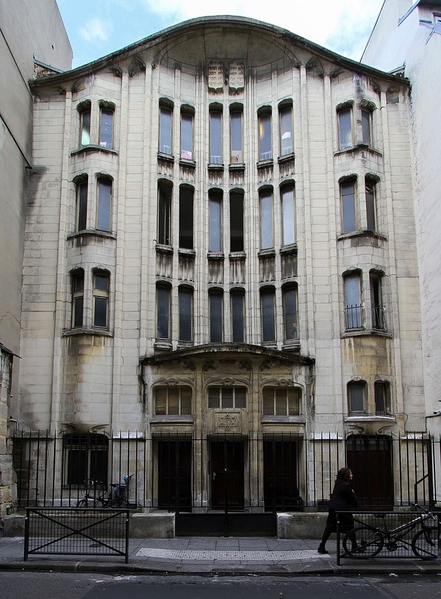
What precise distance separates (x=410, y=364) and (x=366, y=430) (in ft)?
9.33

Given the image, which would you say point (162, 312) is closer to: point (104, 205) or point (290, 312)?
point (104, 205)

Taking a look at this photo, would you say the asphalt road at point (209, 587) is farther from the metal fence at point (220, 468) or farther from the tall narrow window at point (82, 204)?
the tall narrow window at point (82, 204)

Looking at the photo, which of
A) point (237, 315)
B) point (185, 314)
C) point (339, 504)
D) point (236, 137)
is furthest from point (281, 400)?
point (236, 137)

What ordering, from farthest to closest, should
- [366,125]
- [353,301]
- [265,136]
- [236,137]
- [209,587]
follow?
[236,137] → [265,136] → [366,125] → [353,301] → [209,587]

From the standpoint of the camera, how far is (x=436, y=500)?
20.2 m

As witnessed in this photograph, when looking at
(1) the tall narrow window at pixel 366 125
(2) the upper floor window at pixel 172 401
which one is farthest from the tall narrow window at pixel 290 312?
(1) the tall narrow window at pixel 366 125

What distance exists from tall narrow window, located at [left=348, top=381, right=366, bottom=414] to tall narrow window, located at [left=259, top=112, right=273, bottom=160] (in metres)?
9.29

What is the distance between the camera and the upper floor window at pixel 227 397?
22016 millimetres

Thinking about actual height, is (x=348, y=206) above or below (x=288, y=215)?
above

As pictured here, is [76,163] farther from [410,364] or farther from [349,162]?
[410,364]

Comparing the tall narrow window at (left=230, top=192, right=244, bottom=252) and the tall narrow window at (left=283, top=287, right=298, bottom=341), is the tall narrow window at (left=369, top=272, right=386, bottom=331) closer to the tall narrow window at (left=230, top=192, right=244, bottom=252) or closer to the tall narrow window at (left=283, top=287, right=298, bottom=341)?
the tall narrow window at (left=283, top=287, right=298, bottom=341)

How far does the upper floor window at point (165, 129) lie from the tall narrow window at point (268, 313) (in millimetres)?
6625

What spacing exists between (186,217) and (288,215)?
3.86 metres

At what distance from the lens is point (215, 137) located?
2527 cm
